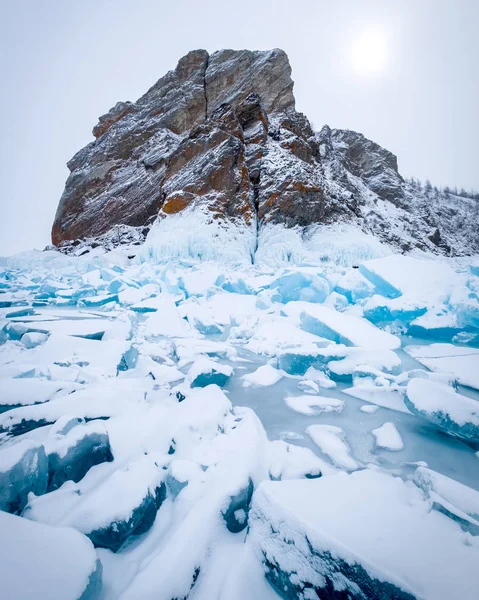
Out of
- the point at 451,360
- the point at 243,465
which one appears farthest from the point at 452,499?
the point at 451,360

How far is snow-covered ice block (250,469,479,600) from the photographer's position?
0.44m

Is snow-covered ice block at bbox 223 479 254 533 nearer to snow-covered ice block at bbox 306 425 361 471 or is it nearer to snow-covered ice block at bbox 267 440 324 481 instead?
snow-covered ice block at bbox 267 440 324 481

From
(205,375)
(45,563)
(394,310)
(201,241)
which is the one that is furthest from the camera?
(201,241)

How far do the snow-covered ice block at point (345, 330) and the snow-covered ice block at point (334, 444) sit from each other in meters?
0.95

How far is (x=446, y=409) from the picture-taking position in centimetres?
111

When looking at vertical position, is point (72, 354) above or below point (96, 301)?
above

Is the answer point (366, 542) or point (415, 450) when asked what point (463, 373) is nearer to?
→ point (415, 450)

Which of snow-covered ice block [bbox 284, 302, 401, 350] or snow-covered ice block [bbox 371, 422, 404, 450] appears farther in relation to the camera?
snow-covered ice block [bbox 284, 302, 401, 350]

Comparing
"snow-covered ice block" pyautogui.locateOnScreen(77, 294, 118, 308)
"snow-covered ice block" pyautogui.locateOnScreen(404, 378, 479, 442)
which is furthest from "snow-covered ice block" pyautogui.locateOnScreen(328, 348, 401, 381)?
"snow-covered ice block" pyautogui.locateOnScreen(77, 294, 118, 308)

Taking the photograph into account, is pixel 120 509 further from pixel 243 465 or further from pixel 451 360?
pixel 451 360

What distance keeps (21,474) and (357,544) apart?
80 centimetres

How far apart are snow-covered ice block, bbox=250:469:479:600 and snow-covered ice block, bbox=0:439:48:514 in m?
0.59

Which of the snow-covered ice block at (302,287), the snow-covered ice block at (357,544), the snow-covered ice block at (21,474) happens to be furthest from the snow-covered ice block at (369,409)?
the snow-covered ice block at (302,287)

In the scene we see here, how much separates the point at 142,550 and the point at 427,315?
2.91 meters
